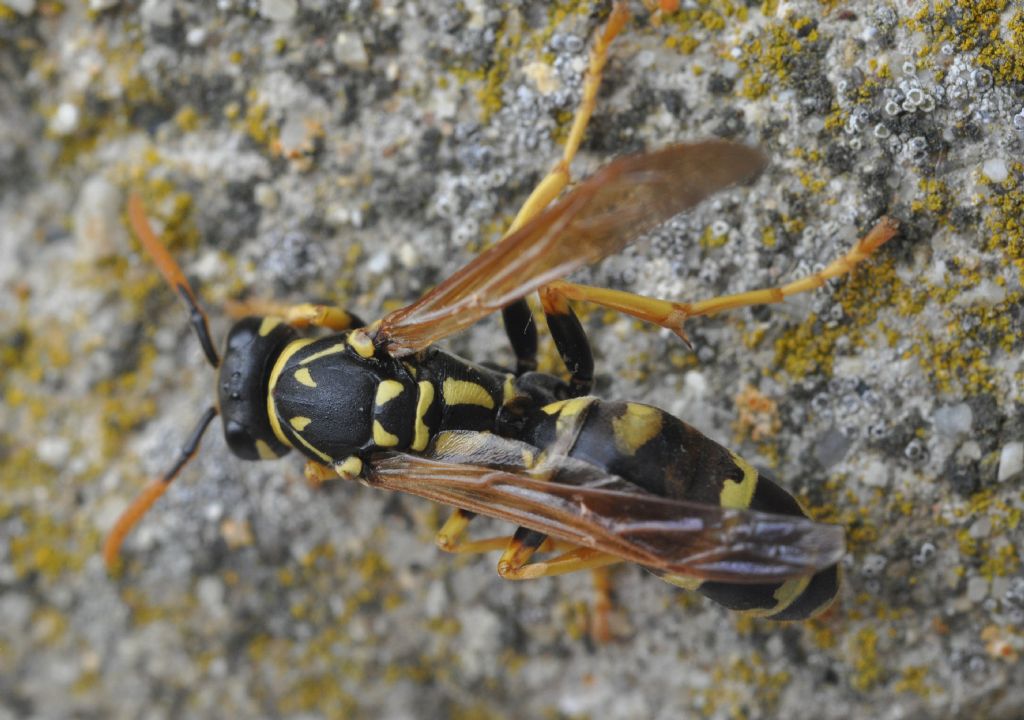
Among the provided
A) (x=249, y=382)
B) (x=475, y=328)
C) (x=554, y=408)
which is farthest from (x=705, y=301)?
(x=249, y=382)

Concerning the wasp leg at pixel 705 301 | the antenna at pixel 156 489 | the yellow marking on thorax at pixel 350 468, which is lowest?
the antenna at pixel 156 489

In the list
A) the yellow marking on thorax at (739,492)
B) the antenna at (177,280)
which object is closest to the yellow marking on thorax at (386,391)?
the antenna at (177,280)

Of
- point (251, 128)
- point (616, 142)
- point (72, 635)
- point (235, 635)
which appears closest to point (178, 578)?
point (235, 635)

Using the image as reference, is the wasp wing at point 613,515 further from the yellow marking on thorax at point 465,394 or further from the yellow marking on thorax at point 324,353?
the yellow marking on thorax at point 324,353

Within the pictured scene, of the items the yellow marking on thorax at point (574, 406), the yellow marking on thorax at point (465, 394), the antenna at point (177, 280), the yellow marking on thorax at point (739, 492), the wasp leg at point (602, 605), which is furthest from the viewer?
the wasp leg at point (602, 605)

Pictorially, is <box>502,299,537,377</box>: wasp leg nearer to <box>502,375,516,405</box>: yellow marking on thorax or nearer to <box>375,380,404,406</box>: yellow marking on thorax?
<box>502,375,516,405</box>: yellow marking on thorax

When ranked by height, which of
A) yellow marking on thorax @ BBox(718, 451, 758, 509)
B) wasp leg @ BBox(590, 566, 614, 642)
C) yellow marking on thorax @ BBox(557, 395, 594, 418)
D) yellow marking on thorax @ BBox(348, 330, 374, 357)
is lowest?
wasp leg @ BBox(590, 566, 614, 642)

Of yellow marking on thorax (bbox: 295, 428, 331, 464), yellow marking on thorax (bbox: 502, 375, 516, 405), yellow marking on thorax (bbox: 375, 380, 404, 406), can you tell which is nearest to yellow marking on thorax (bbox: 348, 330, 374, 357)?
yellow marking on thorax (bbox: 375, 380, 404, 406)
